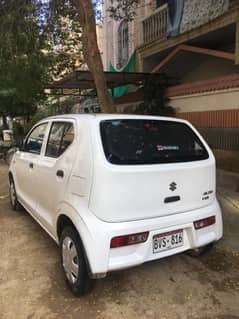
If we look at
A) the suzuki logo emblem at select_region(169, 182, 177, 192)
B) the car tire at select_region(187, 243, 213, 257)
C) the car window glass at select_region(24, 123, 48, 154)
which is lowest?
the car tire at select_region(187, 243, 213, 257)

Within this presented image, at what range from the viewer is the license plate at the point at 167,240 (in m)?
2.76

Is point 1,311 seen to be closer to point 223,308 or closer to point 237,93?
point 223,308

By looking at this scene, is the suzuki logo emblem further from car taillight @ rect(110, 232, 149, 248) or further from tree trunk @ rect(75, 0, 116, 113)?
tree trunk @ rect(75, 0, 116, 113)

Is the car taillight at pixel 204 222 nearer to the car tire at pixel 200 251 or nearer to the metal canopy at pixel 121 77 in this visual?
the car tire at pixel 200 251

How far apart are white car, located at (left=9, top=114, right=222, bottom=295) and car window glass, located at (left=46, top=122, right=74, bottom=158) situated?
0.6 inches

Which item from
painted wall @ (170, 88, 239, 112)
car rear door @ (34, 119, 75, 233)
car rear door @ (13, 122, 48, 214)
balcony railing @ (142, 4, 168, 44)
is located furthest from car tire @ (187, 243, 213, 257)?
balcony railing @ (142, 4, 168, 44)

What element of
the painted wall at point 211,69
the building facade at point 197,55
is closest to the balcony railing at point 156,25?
the building facade at point 197,55

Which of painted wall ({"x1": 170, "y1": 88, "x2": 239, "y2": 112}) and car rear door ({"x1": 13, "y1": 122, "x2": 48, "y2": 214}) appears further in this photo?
painted wall ({"x1": 170, "y1": 88, "x2": 239, "y2": 112})

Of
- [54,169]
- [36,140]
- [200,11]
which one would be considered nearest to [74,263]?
[54,169]

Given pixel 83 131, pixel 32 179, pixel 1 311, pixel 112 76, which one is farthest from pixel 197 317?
pixel 112 76

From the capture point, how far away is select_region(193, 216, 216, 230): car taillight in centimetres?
299

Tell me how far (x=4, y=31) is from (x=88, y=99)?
Result: 10.5 meters

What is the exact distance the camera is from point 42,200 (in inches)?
147

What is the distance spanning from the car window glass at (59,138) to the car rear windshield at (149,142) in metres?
0.51
